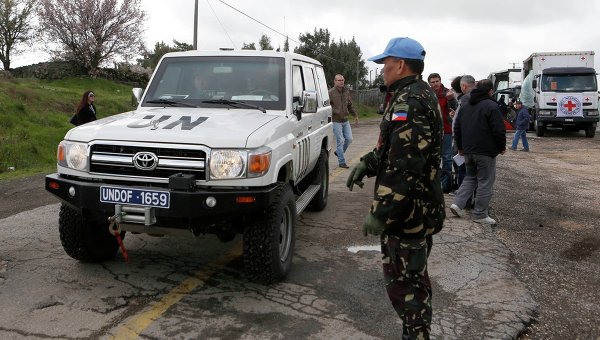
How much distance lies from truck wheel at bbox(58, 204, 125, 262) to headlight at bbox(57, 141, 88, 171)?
0.45 m

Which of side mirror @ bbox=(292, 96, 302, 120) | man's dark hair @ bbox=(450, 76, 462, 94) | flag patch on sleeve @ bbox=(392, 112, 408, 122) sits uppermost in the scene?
man's dark hair @ bbox=(450, 76, 462, 94)

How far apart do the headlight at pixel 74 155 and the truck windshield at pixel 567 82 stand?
65.2 ft

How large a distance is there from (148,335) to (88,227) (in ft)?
4.85

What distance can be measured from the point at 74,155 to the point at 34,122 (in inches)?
481

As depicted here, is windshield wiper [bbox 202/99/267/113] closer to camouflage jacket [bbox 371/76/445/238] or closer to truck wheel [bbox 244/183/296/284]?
truck wheel [bbox 244/183/296/284]

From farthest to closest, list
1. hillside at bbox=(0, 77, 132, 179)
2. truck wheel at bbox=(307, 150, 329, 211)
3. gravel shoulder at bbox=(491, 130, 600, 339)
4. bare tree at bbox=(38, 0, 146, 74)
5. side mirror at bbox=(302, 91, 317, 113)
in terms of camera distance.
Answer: bare tree at bbox=(38, 0, 146, 74) < hillside at bbox=(0, 77, 132, 179) < truck wheel at bbox=(307, 150, 329, 211) < side mirror at bbox=(302, 91, 317, 113) < gravel shoulder at bbox=(491, 130, 600, 339)

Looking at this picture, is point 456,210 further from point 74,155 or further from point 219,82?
point 74,155

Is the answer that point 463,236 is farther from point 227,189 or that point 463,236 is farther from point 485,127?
point 227,189

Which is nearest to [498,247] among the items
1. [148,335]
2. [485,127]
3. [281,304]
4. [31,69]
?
[485,127]

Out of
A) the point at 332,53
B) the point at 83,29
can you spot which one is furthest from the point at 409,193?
the point at 332,53

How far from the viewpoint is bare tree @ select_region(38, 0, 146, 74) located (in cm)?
2687

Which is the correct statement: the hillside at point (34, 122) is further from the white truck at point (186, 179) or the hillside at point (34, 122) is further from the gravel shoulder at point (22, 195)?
the white truck at point (186, 179)

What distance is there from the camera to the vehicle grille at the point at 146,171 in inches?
153

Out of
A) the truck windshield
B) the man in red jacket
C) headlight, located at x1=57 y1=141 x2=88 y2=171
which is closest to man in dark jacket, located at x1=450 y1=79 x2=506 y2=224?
the man in red jacket
